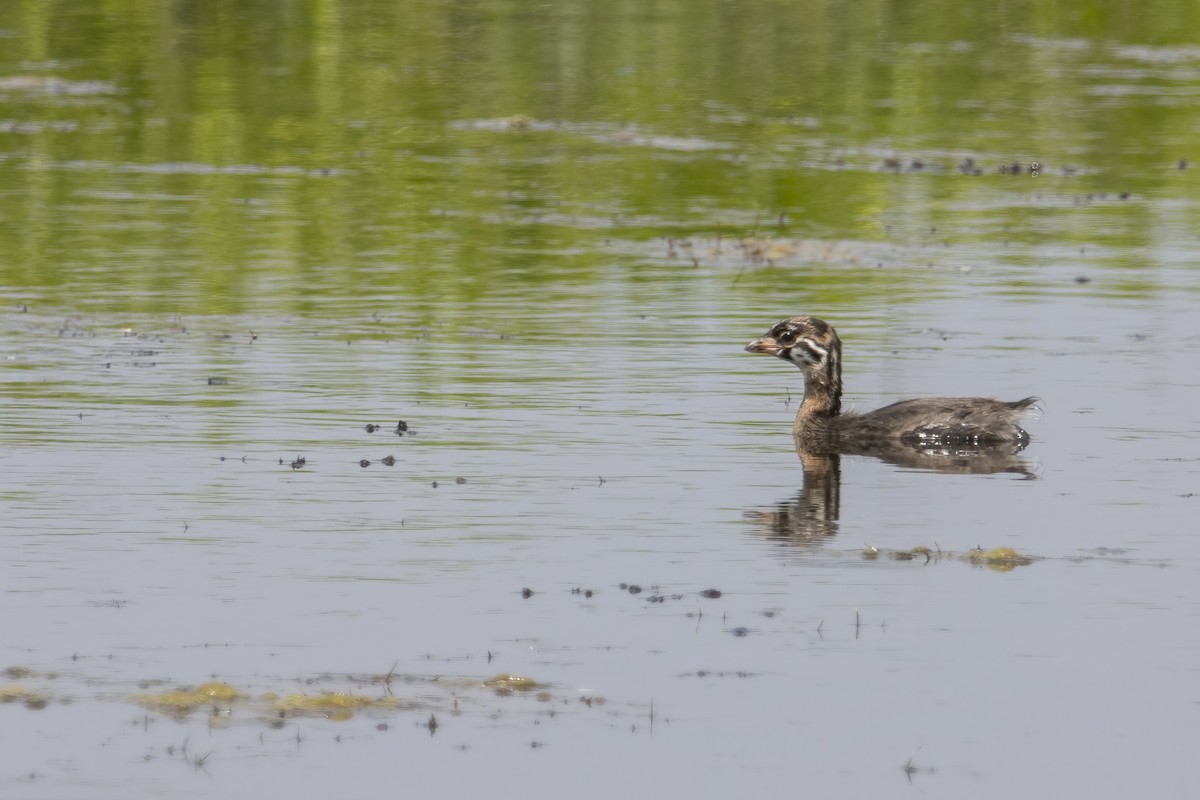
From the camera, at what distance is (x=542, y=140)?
1481 inches

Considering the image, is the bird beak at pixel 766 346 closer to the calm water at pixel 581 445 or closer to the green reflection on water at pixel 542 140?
the calm water at pixel 581 445

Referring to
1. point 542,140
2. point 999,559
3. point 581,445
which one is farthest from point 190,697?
point 542,140

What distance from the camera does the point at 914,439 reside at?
18.5 metres

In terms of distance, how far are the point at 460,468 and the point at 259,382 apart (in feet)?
12.9

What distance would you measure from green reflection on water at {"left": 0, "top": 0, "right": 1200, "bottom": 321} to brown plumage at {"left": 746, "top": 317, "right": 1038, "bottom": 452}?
5.15 meters

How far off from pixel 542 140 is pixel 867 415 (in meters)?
19.1

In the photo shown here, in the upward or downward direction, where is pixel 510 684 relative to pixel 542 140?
downward

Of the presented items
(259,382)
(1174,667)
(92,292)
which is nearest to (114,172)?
(92,292)

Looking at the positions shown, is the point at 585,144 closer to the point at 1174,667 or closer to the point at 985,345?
the point at 985,345

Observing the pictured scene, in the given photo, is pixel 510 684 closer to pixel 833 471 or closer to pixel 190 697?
pixel 190 697

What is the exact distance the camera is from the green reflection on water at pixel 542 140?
27750 mm

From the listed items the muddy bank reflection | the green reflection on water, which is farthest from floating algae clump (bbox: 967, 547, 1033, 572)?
the green reflection on water

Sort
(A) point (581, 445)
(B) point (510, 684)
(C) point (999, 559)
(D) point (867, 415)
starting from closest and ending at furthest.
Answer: (B) point (510, 684) → (C) point (999, 559) → (A) point (581, 445) → (D) point (867, 415)

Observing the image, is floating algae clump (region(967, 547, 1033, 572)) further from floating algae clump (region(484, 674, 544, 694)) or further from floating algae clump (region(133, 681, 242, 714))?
floating algae clump (region(133, 681, 242, 714))
